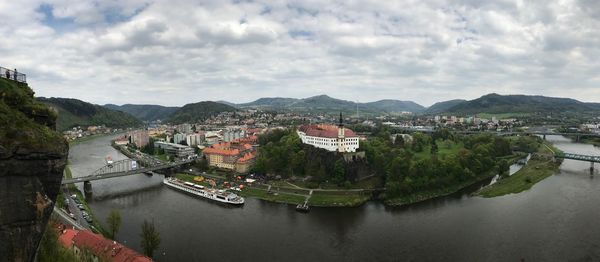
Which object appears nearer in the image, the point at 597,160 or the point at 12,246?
the point at 12,246

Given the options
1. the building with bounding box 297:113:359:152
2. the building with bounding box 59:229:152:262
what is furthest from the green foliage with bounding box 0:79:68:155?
the building with bounding box 297:113:359:152

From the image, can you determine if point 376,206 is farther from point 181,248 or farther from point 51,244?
point 51,244

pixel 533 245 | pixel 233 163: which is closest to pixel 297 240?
pixel 533 245

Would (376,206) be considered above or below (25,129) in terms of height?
below

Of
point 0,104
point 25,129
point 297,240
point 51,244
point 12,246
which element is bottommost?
point 297,240

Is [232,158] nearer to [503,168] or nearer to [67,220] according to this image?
[67,220]

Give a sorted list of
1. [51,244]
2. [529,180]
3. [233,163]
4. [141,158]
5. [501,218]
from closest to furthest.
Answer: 1. [51,244]
2. [501,218]
3. [529,180]
4. [233,163]
5. [141,158]

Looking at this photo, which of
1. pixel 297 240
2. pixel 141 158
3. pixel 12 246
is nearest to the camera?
pixel 12 246

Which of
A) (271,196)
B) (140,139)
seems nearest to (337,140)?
(271,196)
